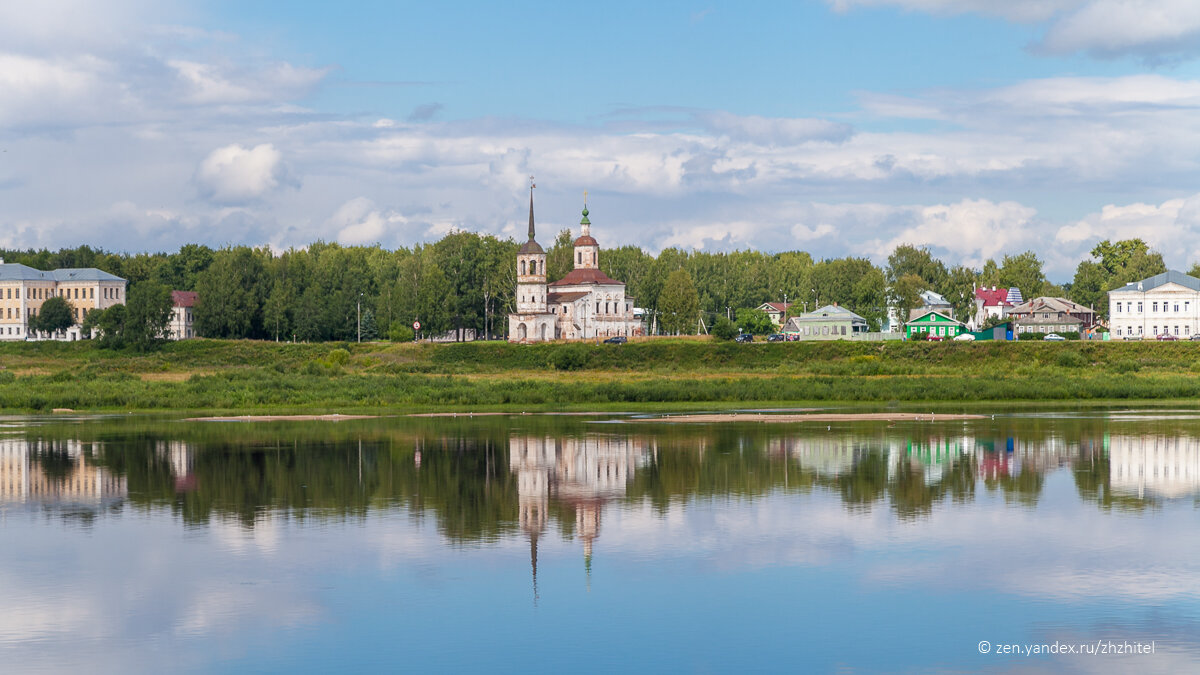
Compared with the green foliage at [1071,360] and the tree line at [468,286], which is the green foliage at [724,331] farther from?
the green foliage at [1071,360]

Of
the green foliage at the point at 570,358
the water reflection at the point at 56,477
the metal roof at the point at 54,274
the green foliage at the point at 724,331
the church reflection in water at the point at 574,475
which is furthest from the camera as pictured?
the metal roof at the point at 54,274

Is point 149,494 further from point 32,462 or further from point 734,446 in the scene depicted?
point 734,446

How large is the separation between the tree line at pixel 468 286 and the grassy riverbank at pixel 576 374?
51.6 feet

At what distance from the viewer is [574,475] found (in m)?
37.5

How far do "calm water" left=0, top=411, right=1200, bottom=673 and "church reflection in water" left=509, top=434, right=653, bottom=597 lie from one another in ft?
0.59

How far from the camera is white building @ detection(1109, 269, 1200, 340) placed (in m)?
125

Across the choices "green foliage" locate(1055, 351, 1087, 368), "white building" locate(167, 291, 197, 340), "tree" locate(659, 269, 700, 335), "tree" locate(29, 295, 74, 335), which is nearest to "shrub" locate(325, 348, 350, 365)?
"tree" locate(659, 269, 700, 335)

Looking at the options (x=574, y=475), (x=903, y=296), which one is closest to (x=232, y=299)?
(x=903, y=296)

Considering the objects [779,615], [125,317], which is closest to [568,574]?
[779,615]

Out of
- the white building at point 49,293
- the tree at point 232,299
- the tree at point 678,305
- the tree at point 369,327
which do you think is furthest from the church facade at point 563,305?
the white building at point 49,293

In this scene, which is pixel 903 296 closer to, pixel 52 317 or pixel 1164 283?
pixel 1164 283

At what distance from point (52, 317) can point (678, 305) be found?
74874 millimetres

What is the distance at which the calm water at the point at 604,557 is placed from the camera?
1905cm

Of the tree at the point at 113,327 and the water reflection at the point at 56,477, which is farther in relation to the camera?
the tree at the point at 113,327
